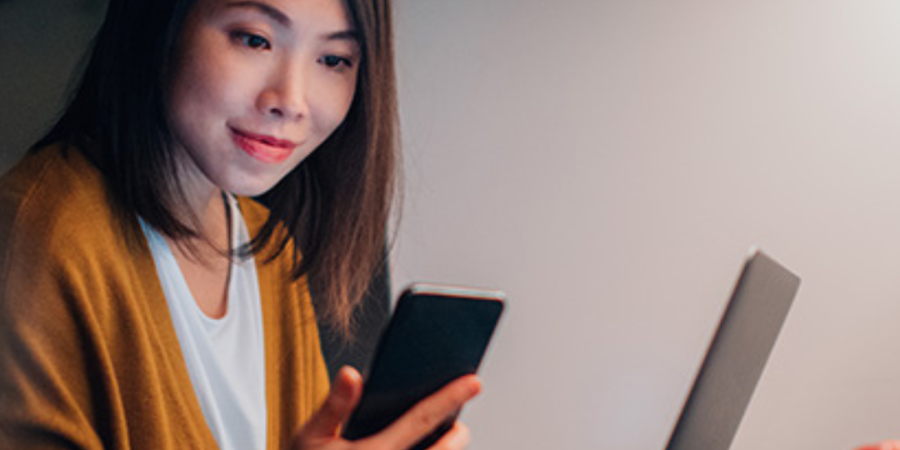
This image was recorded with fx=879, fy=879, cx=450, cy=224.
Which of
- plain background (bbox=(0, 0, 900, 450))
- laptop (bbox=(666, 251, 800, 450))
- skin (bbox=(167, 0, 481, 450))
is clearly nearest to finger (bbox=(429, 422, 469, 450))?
skin (bbox=(167, 0, 481, 450))

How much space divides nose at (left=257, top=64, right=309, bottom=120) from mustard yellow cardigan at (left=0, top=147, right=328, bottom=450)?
0.48ft

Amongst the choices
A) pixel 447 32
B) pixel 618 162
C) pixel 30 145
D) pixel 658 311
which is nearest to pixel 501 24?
pixel 447 32

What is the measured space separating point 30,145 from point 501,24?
613mm

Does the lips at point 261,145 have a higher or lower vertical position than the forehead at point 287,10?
lower

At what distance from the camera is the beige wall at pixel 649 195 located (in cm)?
113

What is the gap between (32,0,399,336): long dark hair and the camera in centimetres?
69

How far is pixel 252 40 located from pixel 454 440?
0.35m

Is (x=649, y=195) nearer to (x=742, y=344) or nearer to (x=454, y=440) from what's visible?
(x=742, y=344)

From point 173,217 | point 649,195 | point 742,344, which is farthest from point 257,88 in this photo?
point 649,195

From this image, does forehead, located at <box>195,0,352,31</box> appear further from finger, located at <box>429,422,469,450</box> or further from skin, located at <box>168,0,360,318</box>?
finger, located at <box>429,422,469,450</box>

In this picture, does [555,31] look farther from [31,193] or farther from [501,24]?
[31,193]

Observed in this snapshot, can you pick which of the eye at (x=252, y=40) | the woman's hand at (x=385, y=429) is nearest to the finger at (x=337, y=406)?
the woman's hand at (x=385, y=429)

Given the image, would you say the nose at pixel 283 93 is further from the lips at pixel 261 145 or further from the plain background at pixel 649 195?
the plain background at pixel 649 195

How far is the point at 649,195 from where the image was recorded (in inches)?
47.3
